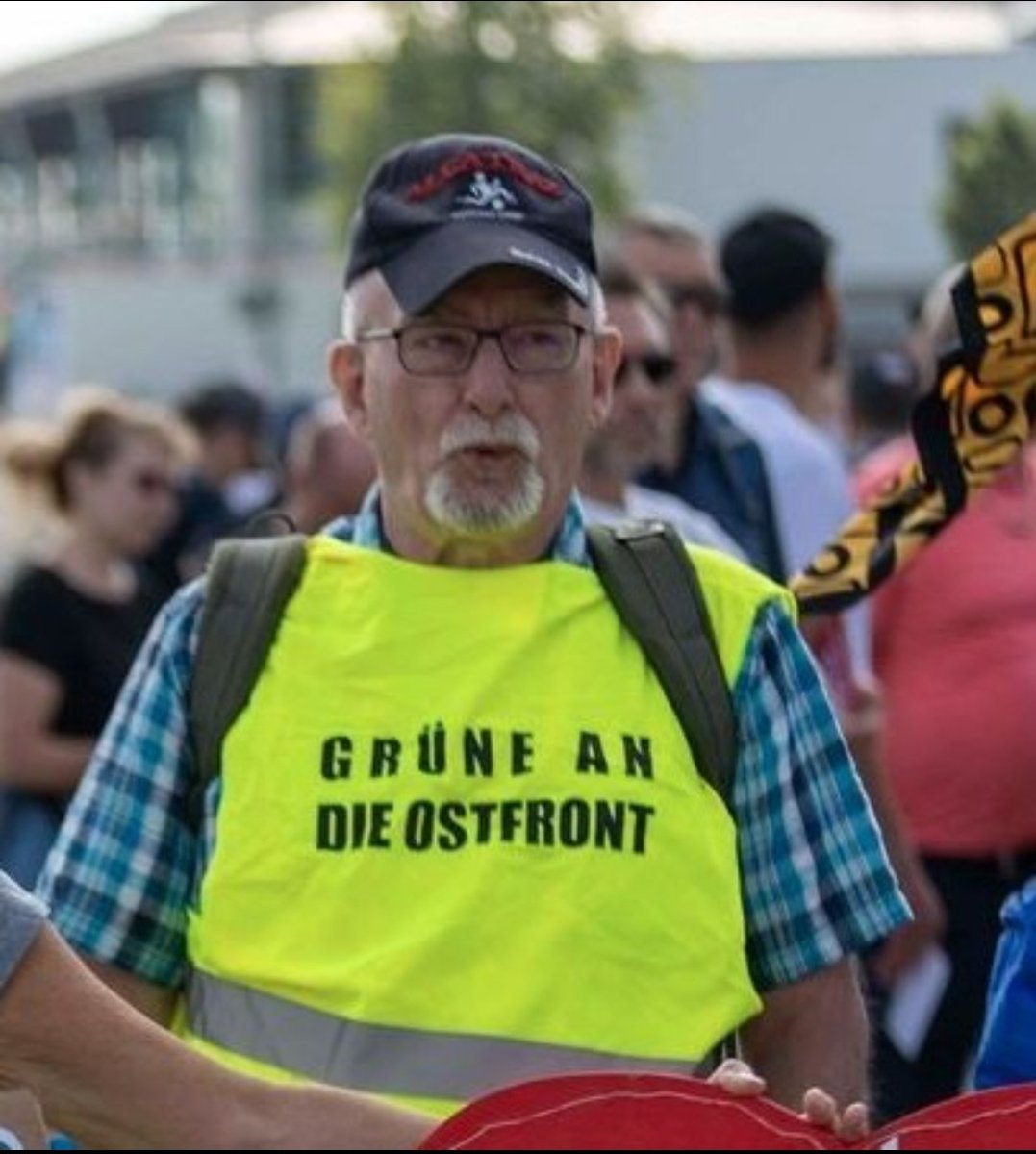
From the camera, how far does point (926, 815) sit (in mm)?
6836

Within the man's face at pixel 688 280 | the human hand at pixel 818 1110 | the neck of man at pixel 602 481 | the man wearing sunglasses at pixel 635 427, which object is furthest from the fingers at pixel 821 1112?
the man's face at pixel 688 280

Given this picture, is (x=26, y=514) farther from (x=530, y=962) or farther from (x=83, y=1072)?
(x=83, y=1072)

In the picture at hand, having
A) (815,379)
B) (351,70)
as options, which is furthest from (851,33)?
(815,379)

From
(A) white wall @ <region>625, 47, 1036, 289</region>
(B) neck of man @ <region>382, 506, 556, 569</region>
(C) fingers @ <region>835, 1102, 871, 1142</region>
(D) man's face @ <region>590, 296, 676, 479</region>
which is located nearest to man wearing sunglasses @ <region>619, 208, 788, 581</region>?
(D) man's face @ <region>590, 296, 676, 479</region>

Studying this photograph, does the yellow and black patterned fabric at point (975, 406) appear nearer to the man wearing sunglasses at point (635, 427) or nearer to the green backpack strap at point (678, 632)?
the man wearing sunglasses at point (635, 427)

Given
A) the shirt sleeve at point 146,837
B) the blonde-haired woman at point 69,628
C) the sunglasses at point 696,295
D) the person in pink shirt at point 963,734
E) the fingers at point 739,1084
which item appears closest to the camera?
the fingers at point 739,1084

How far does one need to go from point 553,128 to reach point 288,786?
25.0 meters

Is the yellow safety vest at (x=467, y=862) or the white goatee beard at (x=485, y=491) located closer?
the yellow safety vest at (x=467, y=862)

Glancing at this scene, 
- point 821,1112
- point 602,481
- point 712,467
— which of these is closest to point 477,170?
point 602,481

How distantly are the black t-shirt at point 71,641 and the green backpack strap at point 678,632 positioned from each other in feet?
13.6

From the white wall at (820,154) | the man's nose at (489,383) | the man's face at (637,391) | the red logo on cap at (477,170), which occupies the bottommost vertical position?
the white wall at (820,154)

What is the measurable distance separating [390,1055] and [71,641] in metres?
4.51

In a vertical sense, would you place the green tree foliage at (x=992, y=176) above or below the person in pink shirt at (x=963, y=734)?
below

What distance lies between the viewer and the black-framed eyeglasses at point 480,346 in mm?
4363
